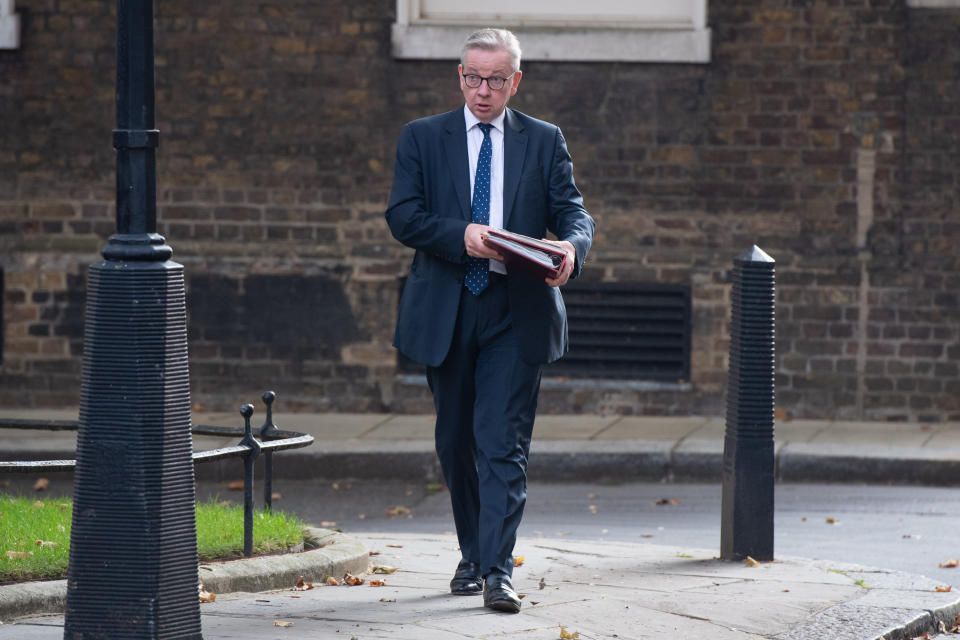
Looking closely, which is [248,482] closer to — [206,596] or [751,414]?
[206,596]

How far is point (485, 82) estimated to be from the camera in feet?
18.1

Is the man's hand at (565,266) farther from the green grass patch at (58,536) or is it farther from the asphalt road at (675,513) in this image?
the asphalt road at (675,513)

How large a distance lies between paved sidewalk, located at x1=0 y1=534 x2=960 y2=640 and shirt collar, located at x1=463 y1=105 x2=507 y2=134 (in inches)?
65.0

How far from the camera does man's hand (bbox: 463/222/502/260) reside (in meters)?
5.27

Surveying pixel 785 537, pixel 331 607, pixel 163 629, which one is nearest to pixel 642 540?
pixel 785 537

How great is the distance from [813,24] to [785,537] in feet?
16.3

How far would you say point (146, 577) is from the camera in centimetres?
429

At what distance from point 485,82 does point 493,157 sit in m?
0.27

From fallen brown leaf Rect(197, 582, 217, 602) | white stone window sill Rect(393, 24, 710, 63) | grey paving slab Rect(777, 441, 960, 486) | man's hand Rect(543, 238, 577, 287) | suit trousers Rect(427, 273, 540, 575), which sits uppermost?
white stone window sill Rect(393, 24, 710, 63)

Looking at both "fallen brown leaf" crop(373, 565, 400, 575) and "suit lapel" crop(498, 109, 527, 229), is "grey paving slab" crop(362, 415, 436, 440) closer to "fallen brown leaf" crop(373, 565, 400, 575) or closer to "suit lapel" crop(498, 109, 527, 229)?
"fallen brown leaf" crop(373, 565, 400, 575)

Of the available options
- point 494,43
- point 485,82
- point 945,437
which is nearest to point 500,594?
point 485,82

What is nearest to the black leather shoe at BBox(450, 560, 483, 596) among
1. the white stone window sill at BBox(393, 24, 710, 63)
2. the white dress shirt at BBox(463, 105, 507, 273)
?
the white dress shirt at BBox(463, 105, 507, 273)

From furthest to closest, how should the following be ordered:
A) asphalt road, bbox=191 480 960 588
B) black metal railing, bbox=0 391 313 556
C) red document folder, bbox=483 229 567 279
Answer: asphalt road, bbox=191 480 960 588 → black metal railing, bbox=0 391 313 556 → red document folder, bbox=483 229 567 279

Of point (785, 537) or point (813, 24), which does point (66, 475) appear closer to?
point (785, 537)
